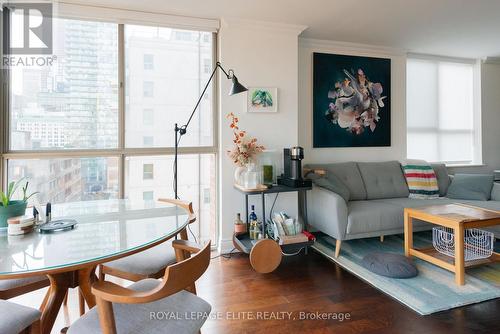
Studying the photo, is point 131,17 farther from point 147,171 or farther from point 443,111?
point 443,111

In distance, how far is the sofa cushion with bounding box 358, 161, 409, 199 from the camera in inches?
Answer: 142

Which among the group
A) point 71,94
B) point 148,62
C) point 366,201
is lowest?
point 366,201

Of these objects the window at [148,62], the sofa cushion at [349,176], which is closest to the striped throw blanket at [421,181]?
the sofa cushion at [349,176]

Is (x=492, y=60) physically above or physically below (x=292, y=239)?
above

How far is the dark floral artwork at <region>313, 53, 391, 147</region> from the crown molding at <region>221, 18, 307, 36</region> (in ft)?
1.93

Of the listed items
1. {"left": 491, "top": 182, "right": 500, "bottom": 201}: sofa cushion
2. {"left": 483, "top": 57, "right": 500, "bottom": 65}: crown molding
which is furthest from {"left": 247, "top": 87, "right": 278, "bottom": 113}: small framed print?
{"left": 483, "top": 57, "right": 500, "bottom": 65}: crown molding

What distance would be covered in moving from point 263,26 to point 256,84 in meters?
0.60

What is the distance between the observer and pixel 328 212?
9.71ft

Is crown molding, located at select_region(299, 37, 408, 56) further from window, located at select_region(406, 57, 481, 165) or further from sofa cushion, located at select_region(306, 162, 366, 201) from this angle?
sofa cushion, located at select_region(306, 162, 366, 201)

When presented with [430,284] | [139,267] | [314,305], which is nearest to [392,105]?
[430,284]

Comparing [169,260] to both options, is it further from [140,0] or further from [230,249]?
[140,0]

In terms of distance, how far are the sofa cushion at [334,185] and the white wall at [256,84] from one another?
0.35 m

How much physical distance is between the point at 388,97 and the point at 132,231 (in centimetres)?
376

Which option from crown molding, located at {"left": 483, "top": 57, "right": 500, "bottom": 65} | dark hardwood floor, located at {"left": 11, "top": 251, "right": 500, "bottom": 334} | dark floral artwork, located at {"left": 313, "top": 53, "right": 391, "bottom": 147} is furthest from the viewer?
crown molding, located at {"left": 483, "top": 57, "right": 500, "bottom": 65}
